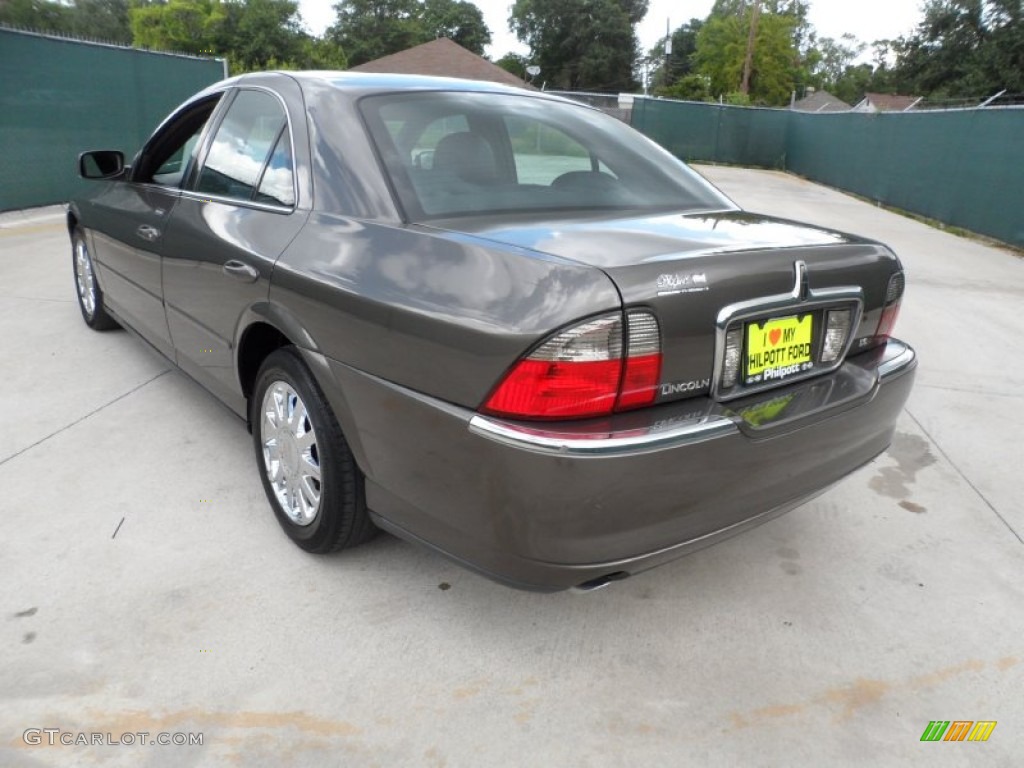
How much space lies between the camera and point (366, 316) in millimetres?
2137

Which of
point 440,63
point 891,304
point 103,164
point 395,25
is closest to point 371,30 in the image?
point 395,25

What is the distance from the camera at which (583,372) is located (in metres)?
1.85

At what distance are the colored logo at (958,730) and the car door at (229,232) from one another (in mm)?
2292

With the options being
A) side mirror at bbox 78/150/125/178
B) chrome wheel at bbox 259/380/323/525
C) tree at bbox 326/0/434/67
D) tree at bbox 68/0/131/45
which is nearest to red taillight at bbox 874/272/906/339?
chrome wheel at bbox 259/380/323/525

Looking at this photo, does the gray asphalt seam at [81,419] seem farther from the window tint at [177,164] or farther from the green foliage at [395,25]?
the green foliage at [395,25]

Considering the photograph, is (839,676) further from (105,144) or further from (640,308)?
(105,144)

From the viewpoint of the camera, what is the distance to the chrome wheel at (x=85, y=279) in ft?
16.0

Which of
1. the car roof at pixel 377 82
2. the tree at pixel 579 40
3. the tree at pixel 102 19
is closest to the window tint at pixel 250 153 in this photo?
the car roof at pixel 377 82

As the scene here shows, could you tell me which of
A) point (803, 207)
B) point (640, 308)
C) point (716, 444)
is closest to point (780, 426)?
point (716, 444)

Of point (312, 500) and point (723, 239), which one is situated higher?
point (723, 239)

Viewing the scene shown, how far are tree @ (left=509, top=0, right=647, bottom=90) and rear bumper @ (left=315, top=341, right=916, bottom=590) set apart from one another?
72.9 metres

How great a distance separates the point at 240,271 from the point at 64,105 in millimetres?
9799

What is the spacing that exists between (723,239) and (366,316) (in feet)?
3.34

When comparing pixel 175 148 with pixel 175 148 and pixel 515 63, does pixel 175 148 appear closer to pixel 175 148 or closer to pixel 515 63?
pixel 175 148
